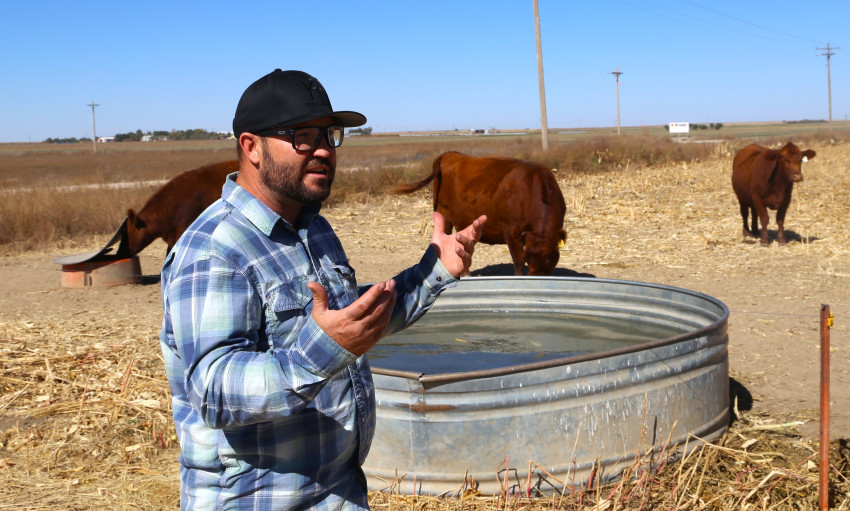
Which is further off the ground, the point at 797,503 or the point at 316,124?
the point at 316,124

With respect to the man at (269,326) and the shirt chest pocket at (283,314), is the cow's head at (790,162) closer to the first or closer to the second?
the man at (269,326)

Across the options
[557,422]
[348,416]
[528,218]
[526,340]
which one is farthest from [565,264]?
[348,416]

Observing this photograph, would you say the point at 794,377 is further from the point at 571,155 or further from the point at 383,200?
the point at 571,155

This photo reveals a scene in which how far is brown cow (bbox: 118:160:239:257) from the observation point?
1045 cm

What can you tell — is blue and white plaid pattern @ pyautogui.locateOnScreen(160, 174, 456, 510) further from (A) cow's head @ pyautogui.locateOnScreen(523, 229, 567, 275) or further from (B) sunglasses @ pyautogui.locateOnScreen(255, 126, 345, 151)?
(A) cow's head @ pyautogui.locateOnScreen(523, 229, 567, 275)

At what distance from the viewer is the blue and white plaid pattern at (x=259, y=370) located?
1.67 metres

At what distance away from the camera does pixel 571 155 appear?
24.7 m

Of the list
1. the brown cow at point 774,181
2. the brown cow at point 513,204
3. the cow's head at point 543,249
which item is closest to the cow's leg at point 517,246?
the brown cow at point 513,204

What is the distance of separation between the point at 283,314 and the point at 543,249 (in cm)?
671

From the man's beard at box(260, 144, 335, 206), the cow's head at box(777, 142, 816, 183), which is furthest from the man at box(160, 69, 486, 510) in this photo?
the cow's head at box(777, 142, 816, 183)

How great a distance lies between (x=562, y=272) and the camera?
10.5 meters

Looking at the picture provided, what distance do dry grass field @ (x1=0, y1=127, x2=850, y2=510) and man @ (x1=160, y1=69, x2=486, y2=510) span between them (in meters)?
1.96

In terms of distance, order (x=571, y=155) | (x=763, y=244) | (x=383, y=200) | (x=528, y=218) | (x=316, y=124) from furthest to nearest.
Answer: (x=571, y=155), (x=383, y=200), (x=763, y=244), (x=528, y=218), (x=316, y=124)

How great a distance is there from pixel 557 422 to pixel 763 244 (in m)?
8.59
